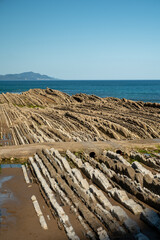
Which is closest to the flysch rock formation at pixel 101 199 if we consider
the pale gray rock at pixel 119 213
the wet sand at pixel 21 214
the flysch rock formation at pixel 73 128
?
the pale gray rock at pixel 119 213

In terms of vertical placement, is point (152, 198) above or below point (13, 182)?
above

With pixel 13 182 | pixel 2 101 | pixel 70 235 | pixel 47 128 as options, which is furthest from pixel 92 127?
pixel 2 101

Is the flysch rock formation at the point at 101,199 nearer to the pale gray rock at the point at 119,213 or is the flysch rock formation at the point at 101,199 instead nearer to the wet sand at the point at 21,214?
the pale gray rock at the point at 119,213

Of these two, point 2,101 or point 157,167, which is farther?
point 2,101

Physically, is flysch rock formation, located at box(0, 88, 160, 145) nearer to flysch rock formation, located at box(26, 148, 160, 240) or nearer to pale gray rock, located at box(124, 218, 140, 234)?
flysch rock formation, located at box(26, 148, 160, 240)

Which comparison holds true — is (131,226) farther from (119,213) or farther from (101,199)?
(101,199)

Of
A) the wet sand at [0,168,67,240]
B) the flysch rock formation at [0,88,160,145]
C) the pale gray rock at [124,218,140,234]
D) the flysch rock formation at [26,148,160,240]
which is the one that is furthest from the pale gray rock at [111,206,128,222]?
the flysch rock formation at [0,88,160,145]

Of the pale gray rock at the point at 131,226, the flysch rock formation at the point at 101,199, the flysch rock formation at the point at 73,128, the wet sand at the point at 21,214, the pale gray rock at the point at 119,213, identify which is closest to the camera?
the pale gray rock at the point at 131,226

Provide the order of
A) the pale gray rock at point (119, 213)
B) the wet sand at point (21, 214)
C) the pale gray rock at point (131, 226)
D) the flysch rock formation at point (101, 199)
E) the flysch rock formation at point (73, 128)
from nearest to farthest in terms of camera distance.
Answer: the pale gray rock at point (131, 226), the flysch rock formation at point (101, 199), the wet sand at point (21, 214), the pale gray rock at point (119, 213), the flysch rock formation at point (73, 128)

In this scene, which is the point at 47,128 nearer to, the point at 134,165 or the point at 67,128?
the point at 67,128

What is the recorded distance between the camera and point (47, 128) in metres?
20.0

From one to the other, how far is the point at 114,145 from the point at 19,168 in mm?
5715

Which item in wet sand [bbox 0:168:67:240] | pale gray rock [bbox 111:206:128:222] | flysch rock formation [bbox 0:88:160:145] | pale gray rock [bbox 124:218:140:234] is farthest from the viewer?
flysch rock formation [bbox 0:88:160:145]

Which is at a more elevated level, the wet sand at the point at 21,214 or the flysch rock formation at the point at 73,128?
the flysch rock formation at the point at 73,128
